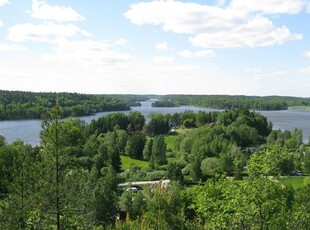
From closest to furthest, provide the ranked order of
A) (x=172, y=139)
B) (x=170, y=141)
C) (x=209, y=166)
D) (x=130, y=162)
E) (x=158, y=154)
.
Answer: (x=209, y=166) → (x=158, y=154) → (x=130, y=162) → (x=170, y=141) → (x=172, y=139)

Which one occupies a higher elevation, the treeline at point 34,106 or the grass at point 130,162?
the treeline at point 34,106

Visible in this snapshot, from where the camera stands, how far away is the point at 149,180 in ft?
166

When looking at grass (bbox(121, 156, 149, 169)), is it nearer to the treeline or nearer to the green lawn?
the green lawn

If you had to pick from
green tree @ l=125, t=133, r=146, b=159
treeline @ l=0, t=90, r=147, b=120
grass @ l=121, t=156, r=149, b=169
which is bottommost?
grass @ l=121, t=156, r=149, b=169

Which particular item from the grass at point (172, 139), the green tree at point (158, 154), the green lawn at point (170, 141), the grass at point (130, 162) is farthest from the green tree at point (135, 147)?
the green lawn at point (170, 141)

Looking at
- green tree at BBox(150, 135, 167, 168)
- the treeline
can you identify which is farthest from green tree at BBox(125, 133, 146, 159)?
the treeline

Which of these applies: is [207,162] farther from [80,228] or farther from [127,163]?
[80,228]

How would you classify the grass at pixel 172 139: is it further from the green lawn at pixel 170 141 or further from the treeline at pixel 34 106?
the treeline at pixel 34 106

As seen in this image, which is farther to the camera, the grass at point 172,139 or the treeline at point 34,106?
the treeline at point 34,106

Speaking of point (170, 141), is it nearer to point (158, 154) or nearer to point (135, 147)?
point (135, 147)

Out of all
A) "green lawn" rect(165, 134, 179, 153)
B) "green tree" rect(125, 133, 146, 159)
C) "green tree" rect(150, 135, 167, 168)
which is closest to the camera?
"green tree" rect(150, 135, 167, 168)

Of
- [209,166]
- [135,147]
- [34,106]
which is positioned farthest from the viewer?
[34,106]

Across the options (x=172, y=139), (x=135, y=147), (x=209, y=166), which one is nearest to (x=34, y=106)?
(x=172, y=139)

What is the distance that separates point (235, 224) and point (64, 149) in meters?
7.00
